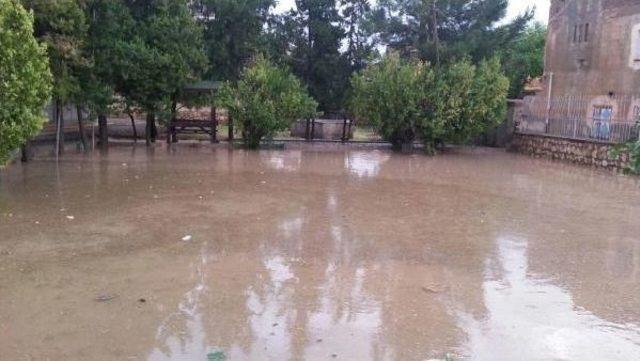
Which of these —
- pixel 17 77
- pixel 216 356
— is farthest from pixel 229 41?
pixel 216 356

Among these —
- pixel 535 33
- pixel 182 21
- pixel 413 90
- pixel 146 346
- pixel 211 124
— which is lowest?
pixel 146 346

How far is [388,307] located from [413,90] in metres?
15.9

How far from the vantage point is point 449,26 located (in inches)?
1072

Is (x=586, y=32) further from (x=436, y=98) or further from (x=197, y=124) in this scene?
(x=197, y=124)

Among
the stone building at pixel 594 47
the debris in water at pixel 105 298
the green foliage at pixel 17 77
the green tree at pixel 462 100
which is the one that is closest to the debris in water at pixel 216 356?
the debris in water at pixel 105 298

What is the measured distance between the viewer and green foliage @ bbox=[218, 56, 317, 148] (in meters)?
20.8

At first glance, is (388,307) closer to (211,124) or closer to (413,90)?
(413,90)

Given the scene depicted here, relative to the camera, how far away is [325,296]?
6113mm

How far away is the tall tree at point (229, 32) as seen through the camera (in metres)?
26.5

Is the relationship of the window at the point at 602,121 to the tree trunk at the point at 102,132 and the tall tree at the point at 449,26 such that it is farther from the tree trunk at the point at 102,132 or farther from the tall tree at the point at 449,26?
the tree trunk at the point at 102,132

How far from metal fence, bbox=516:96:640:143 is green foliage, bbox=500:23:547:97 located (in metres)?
7.60

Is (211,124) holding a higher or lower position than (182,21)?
lower

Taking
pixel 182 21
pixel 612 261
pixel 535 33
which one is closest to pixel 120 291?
pixel 612 261

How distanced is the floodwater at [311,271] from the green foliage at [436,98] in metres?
7.65
